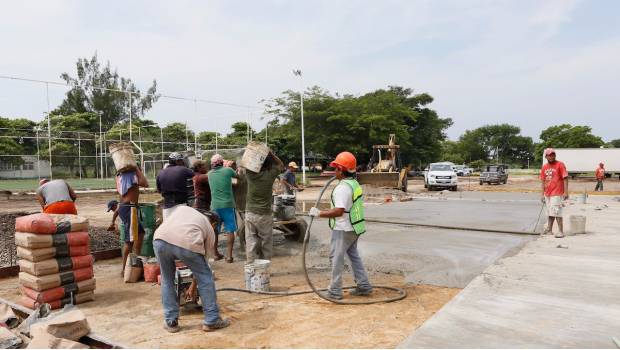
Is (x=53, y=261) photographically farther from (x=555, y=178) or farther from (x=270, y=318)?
(x=555, y=178)

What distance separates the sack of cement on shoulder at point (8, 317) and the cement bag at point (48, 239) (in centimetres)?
70

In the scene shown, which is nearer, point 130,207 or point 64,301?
point 64,301

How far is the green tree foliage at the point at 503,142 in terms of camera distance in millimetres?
118312

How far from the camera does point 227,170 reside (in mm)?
7488

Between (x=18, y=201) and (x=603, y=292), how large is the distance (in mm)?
23258

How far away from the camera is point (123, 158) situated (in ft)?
22.5

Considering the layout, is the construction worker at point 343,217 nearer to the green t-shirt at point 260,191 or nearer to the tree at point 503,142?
the green t-shirt at point 260,191

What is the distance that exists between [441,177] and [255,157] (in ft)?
78.4

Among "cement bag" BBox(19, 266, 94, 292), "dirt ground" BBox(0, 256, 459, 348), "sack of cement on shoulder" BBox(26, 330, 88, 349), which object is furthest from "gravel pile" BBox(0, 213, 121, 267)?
"sack of cement on shoulder" BBox(26, 330, 88, 349)

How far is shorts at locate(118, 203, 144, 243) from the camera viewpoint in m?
6.78

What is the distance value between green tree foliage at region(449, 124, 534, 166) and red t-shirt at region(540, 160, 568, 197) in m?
112

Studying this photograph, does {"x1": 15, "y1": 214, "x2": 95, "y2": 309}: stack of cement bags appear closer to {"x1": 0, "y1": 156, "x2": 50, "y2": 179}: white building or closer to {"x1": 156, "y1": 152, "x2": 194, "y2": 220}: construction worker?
{"x1": 156, "y1": 152, "x2": 194, "y2": 220}: construction worker

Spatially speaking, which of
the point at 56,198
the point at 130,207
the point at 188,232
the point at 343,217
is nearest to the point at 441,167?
the point at 130,207

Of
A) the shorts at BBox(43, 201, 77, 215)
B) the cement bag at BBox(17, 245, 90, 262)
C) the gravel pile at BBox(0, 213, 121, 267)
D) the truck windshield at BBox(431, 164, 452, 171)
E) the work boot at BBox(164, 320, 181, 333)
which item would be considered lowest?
the work boot at BBox(164, 320, 181, 333)
